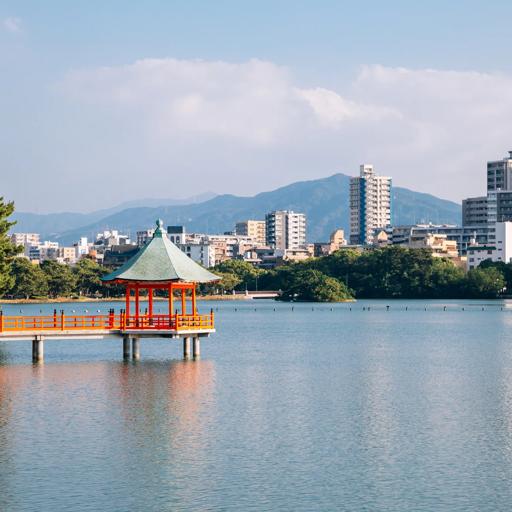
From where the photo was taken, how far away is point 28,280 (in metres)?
174

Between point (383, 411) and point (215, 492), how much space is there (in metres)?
15.3

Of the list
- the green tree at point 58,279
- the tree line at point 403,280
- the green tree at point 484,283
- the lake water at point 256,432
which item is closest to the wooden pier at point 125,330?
the lake water at point 256,432

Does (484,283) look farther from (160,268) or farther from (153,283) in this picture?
(160,268)

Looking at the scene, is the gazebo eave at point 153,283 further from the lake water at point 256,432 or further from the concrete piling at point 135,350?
the lake water at point 256,432

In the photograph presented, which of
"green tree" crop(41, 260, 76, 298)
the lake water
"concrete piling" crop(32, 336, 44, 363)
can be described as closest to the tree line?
"green tree" crop(41, 260, 76, 298)

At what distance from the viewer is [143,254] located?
63719 millimetres

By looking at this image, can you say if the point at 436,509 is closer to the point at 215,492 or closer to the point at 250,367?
the point at 215,492

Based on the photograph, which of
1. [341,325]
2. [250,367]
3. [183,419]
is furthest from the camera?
[341,325]

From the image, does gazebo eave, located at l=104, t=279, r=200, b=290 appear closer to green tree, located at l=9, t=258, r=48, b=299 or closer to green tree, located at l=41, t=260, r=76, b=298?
green tree, located at l=9, t=258, r=48, b=299

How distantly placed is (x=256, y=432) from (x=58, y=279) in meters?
146

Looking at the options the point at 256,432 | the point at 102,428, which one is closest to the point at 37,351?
the point at 102,428

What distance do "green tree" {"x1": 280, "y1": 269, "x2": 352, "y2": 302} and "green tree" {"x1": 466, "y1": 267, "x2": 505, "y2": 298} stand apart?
797 inches

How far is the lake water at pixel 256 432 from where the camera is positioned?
98.6 ft

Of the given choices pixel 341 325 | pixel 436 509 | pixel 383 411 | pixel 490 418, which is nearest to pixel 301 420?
pixel 383 411
